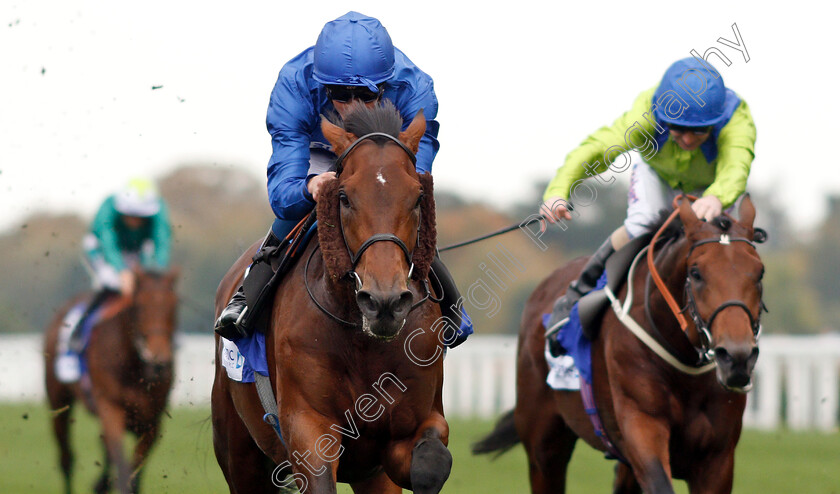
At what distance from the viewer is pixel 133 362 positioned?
820cm

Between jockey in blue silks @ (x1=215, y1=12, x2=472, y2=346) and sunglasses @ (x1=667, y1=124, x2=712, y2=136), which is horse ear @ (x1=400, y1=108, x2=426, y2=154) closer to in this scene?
jockey in blue silks @ (x1=215, y1=12, x2=472, y2=346)

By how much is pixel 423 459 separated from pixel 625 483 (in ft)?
11.6

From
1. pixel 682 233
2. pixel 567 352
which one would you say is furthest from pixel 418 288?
pixel 567 352

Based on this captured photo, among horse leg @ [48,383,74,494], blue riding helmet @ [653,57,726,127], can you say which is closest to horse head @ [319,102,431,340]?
blue riding helmet @ [653,57,726,127]

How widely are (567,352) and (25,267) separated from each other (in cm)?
1409

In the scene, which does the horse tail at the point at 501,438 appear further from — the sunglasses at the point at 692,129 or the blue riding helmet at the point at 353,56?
the blue riding helmet at the point at 353,56

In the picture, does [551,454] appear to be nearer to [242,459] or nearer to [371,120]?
[242,459]

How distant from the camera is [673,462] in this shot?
5555 mm

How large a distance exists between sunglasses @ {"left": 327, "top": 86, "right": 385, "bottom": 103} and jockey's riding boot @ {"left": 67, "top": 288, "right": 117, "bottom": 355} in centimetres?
475

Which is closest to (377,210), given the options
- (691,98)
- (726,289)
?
(726,289)

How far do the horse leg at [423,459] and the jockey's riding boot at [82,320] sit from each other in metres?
5.07

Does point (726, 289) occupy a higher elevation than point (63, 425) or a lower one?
higher

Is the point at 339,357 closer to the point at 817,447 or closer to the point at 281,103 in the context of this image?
the point at 281,103

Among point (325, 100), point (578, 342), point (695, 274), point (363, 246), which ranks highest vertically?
point (325, 100)
